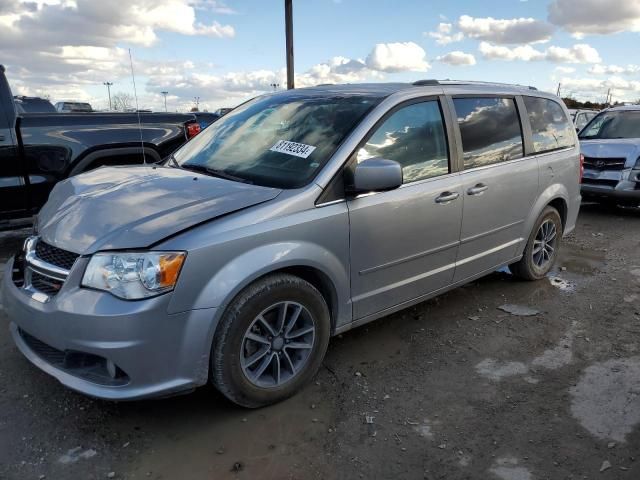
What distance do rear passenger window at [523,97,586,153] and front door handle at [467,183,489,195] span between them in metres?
0.97

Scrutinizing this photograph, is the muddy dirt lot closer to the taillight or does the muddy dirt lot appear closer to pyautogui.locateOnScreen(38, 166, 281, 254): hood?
pyautogui.locateOnScreen(38, 166, 281, 254): hood

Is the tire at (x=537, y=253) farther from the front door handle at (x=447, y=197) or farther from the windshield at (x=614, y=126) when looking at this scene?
the windshield at (x=614, y=126)

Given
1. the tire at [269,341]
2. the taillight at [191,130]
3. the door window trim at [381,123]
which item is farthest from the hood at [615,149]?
the tire at [269,341]

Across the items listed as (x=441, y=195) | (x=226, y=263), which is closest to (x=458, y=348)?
(x=441, y=195)

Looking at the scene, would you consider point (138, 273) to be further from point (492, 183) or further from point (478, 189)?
point (492, 183)

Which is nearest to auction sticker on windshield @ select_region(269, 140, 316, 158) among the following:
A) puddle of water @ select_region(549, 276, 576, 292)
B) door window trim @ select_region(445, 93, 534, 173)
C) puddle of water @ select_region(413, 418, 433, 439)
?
door window trim @ select_region(445, 93, 534, 173)

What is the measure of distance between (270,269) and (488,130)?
2.33m

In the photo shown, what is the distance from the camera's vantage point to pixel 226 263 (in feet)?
8.45

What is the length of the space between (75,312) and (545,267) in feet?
14.2

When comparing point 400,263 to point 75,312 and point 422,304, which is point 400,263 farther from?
point 75,312

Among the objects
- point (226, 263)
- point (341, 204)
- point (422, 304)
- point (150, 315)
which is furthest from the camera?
point (422, 304)

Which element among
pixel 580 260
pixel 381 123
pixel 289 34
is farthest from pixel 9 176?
pixel 289 34

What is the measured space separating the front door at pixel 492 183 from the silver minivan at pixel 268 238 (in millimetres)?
16

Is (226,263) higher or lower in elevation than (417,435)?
higher
